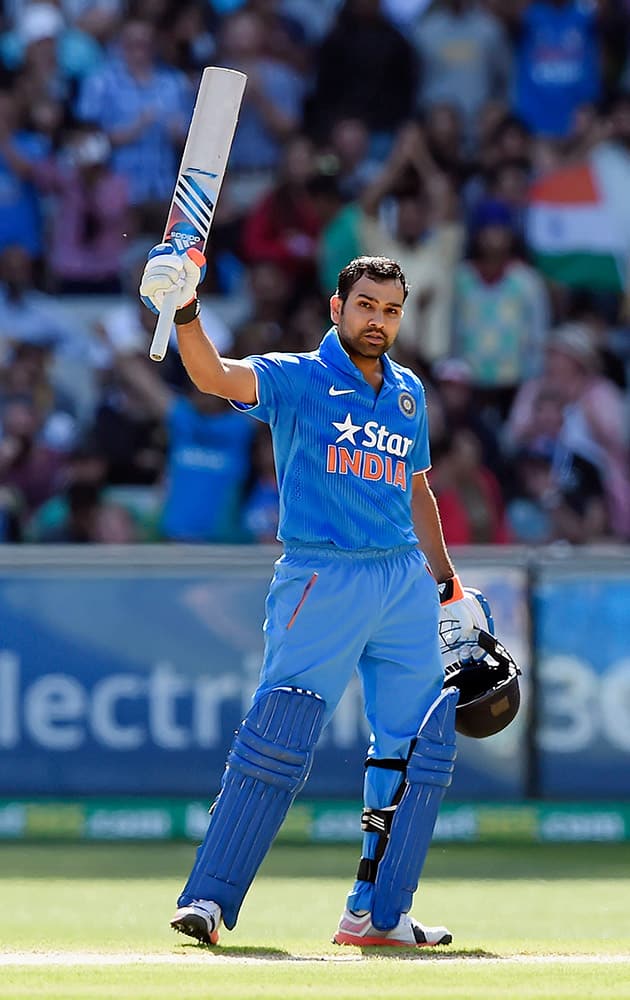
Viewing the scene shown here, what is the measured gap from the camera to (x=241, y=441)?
1091 centimetres

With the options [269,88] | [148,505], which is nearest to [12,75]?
[269,88]

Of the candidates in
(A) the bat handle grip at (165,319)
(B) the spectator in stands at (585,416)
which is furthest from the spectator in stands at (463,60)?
(A) the bat handle grip at (165,319)

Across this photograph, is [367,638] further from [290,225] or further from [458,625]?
[290,225]

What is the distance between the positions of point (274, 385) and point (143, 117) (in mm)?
7897

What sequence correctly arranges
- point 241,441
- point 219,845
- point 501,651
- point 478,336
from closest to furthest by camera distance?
point 219,845, point 501,651, point 241,441, point 478,336

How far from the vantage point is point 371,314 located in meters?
5.48

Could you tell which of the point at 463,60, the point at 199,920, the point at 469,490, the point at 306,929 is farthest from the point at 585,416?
the point at 199,920

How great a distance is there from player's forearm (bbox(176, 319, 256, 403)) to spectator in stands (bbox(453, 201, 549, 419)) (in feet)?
22.4

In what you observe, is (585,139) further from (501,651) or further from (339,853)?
(501,651)

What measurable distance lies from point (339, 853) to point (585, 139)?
620 centimetres

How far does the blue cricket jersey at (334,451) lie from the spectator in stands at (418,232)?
20.7 feet

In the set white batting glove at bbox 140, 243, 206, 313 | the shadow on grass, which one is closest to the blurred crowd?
the shadow on grass

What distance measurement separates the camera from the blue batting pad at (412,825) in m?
5.41

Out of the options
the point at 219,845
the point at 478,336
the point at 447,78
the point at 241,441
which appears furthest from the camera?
the point at 447,78
